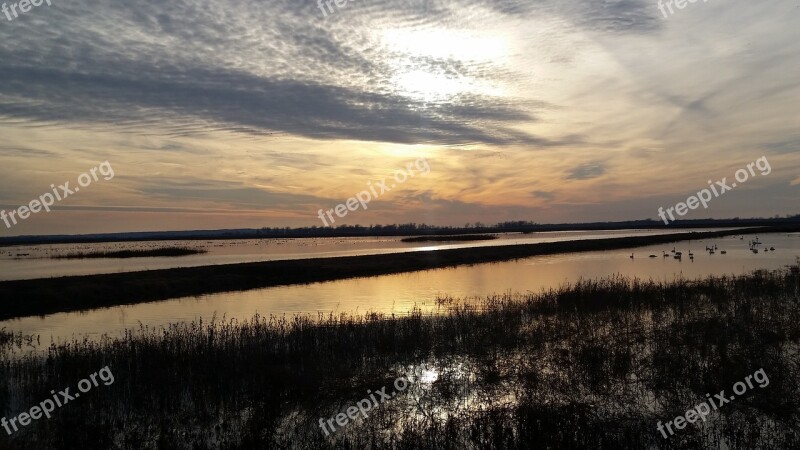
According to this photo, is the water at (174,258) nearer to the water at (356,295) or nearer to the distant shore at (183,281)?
the distant shore at (183,281)

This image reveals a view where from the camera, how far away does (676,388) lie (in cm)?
1220

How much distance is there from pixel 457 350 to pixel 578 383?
14.4 ft

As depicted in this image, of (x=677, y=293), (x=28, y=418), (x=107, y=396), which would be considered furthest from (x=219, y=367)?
(x=677, y=293)

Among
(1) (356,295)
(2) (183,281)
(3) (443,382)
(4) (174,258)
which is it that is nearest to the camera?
(3) (443,382)

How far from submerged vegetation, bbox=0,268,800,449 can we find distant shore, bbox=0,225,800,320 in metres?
15.2

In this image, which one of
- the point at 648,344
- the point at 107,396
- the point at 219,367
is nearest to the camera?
the point at 107,396

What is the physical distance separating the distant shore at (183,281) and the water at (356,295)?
8.24ft

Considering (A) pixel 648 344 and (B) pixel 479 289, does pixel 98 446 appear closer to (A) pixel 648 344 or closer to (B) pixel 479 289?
(A) pixel 648 344

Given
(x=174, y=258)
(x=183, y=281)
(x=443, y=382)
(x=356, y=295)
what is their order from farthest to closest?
(x=174, y=258) → (x=183, y=281) → (x=356, y=295) → (x=443, y=382)

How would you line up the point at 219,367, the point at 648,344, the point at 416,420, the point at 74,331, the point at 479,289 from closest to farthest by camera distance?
the point at 416,420 < the point at 219,367 < the point at 648,344 < the point at 74,331 < the point at 479,289

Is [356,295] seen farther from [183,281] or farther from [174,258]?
[174,258]

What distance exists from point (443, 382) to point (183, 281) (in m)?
30.0

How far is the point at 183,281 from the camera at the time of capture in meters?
38.8

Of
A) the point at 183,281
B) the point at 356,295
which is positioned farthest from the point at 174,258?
the point at 356,295
